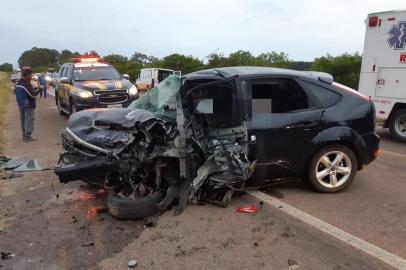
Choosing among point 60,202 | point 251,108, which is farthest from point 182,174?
point 60,202

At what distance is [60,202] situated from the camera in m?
5.59

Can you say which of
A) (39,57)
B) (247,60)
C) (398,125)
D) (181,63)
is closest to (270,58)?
(247,60)

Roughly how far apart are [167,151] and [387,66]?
23.2 ft

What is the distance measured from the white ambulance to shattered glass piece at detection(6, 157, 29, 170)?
806cm

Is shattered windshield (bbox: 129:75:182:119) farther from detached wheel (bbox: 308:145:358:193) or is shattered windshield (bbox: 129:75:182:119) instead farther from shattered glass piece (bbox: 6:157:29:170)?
shattered glass piece (bbox: 6:157:29:170)

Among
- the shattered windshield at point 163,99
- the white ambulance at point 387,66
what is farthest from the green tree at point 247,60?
the shattered windshield at point 163,99

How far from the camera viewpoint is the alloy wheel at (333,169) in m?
5.60

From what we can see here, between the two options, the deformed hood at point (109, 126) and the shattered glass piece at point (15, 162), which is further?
the shattered glass piece at point (15, 162)

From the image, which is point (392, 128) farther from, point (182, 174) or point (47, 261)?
point (47, 261)

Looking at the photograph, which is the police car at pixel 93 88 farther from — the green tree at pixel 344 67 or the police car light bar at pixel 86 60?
the green tree at pixel 344 67

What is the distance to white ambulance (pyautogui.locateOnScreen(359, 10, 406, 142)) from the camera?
31.5 feet

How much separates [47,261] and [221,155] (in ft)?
7.88

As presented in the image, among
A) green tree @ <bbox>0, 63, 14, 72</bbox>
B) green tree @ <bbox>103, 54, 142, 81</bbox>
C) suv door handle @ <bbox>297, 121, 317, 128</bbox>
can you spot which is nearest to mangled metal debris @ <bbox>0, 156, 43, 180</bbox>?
suv door handle @ <bbox>297, 121, 317, 128</bbox>

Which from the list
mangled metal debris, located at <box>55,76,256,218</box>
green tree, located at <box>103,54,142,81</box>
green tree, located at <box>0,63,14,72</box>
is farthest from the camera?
green tree, located at <box>0,63,14,72</box>
